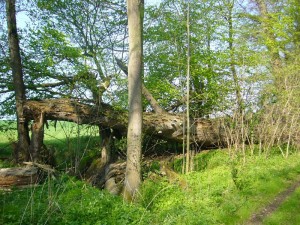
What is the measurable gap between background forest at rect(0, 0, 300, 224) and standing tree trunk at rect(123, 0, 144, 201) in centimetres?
49

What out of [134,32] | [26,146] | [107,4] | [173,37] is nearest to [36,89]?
[26,146]

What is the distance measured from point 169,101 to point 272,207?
6642mm

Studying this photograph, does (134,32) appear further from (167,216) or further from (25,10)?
(25,10)

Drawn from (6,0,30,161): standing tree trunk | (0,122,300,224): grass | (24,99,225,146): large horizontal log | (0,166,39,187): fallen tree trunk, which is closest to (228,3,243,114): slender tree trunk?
(24,99,225,146): large horizontal log

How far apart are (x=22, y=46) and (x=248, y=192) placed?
1141 centimetres

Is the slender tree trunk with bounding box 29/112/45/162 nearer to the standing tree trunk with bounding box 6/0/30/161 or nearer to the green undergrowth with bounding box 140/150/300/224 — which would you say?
the standing tree trunk with bounding box 6/0/30/161

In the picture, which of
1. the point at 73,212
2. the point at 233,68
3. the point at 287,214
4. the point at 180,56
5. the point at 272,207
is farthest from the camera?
the point at 233,68

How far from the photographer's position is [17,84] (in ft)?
41.2

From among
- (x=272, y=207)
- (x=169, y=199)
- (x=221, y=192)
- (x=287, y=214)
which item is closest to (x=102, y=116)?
(x=169, y=199)

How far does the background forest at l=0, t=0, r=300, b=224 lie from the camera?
31.5ft

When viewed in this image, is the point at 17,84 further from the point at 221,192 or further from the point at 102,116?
the point at 221,192

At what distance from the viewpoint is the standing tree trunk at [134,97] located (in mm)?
7980

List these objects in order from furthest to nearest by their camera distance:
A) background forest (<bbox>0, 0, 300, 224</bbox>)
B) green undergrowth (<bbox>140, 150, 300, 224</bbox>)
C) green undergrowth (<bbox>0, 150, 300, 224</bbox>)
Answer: background forest (<bbox>0, 0, 300, 224</bbox>), green undergrowth (<bbox>140, 150, 300, 224</bbox>), green undergrowth (<bbox>0, 150, 300, 224</bbox>)

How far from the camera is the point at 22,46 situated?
1431 cm
